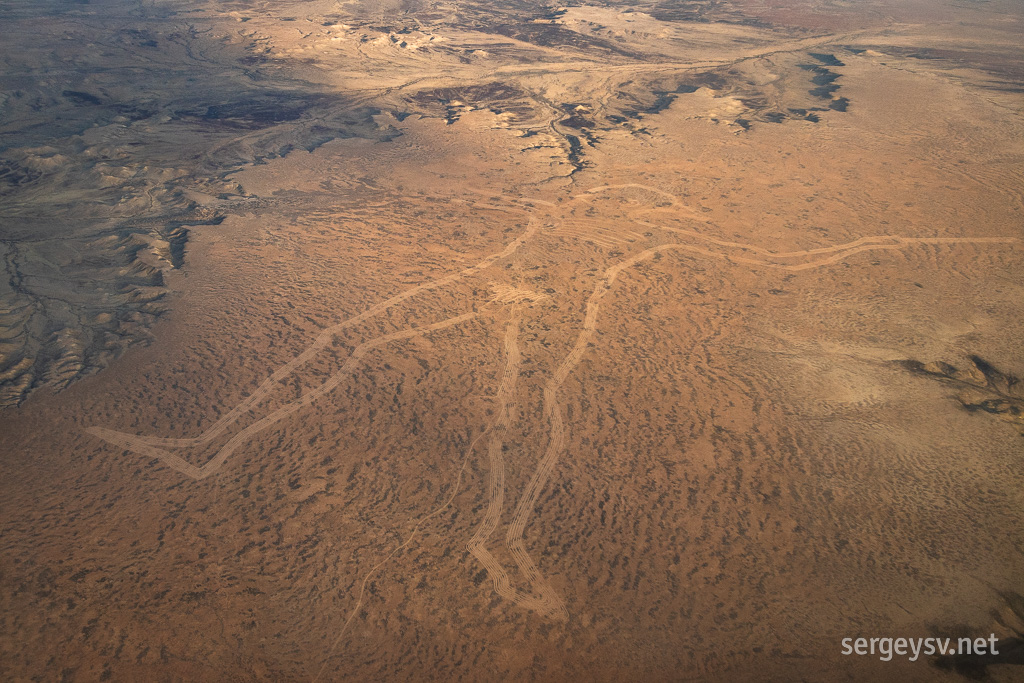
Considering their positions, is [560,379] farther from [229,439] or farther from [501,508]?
[229,439]

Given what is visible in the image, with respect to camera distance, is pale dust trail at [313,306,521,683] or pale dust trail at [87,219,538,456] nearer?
pale dust trail at [313,306,521,683]

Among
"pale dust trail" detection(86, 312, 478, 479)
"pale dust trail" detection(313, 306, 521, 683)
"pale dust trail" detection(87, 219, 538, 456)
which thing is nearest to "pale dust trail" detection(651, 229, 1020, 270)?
"pale dust trail" detection(87, 219, 538, 456)

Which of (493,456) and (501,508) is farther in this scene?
(493,456)

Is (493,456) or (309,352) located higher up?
(309,352)

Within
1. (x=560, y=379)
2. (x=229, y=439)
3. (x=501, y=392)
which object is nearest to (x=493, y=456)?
(x=501, y=392)

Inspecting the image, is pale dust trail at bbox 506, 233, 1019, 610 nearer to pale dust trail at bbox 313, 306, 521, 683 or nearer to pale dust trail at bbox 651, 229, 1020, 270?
pale dust trail at bbox 651, 229, 1020, 270

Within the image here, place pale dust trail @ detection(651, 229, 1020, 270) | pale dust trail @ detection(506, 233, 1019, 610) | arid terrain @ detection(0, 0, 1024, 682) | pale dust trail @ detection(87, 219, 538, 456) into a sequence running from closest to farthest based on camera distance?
arid terrain @ detection(0, 0, 1024, 682) < pale dust trail @ detection(506, 233, 1019, 610) < pale dust trail @ detection(87, 219, 538, 456) < pale dust trail @ detection(651, 229, 1020, 270)

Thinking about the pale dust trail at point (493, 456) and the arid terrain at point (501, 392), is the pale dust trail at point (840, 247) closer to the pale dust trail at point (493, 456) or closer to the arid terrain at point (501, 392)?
the arid terrain at point (501, 392)
